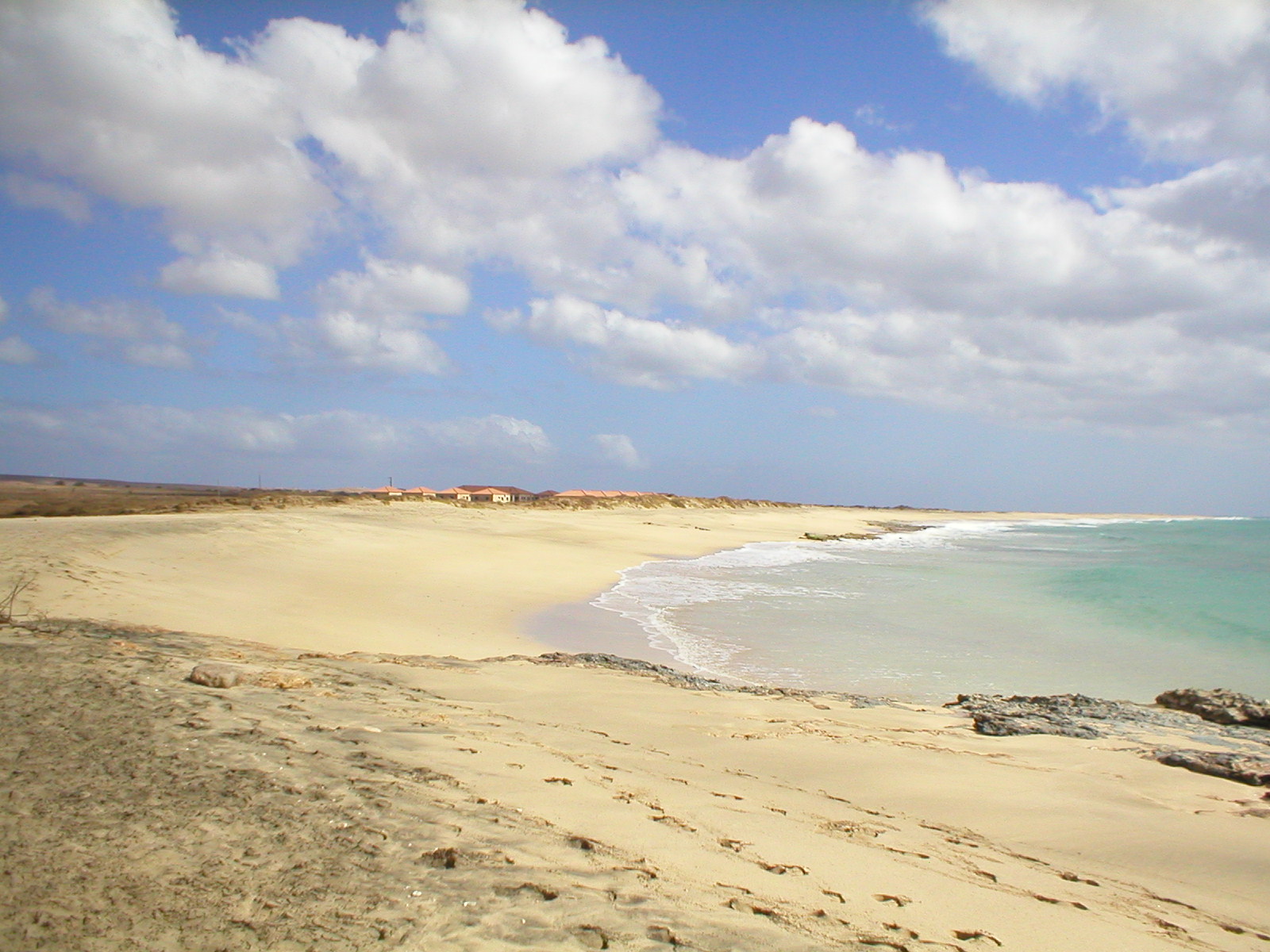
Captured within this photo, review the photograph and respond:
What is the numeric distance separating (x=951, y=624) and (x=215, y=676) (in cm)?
1308

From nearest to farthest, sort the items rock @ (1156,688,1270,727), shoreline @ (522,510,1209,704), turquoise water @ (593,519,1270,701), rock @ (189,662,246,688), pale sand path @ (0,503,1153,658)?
rock @ (189,662,246,688)
rock @ (1156,688,1270,727)
shoreline @ (522,510,1209,704)
pale sand path @ (0,503,1153,658)
turquoise water @ (593,519,1270,701)

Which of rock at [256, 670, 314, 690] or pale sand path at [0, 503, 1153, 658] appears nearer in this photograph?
rock at [256, 670, 314, 690]

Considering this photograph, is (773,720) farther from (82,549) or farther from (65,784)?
(82,549)

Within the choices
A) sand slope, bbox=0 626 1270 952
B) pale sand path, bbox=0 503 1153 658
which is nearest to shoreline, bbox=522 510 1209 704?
pale sand path, bbox=0 503 1153 658

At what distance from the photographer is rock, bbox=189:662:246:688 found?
5.19 metres

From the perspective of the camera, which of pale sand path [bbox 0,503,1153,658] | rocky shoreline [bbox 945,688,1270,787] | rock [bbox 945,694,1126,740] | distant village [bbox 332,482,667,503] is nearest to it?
rocky shoreline [bbox 945,688,1270,787]

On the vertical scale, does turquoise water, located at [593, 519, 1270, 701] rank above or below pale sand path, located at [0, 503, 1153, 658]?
below

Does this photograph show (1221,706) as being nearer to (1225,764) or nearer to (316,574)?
(1225,764)

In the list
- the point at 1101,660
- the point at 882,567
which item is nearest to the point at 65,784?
the point at 1101,660

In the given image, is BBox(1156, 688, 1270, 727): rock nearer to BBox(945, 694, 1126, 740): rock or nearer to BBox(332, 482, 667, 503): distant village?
BBox(945, 694, 1126, 740): rock

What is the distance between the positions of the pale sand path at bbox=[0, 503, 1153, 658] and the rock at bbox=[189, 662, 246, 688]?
333 centimetres

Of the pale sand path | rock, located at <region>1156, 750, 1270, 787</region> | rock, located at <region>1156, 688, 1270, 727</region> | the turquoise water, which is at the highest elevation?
the pale sand path

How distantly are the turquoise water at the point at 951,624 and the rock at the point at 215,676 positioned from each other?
598 cm

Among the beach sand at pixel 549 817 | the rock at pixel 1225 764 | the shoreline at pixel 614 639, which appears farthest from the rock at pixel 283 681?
the rock at pixel 1225 764
